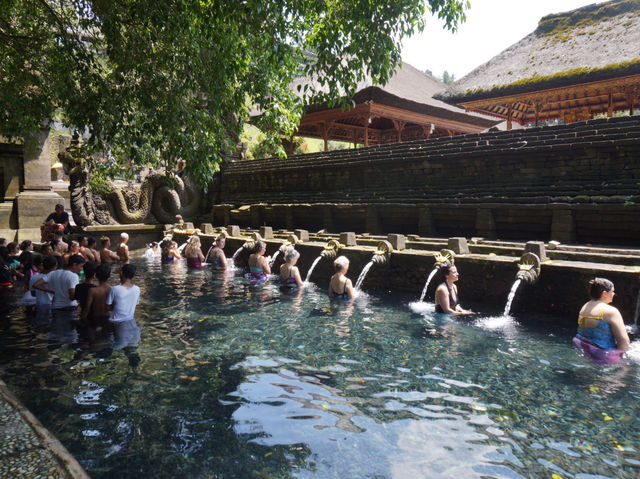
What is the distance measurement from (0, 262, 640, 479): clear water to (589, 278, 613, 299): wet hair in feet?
2.74

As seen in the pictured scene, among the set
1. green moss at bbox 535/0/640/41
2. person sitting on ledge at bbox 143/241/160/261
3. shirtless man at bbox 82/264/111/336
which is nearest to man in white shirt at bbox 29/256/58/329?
shirtless man at bbox 82/264/111/336

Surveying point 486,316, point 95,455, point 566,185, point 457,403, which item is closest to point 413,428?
point 457,403

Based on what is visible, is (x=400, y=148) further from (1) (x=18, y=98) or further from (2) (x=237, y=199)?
(1) (x=18, y=98)

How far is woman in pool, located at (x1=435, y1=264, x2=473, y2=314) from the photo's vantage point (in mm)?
7191

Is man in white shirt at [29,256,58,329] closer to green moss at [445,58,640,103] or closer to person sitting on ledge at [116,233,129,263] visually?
person sitting on ledge at [116,233,129,263]

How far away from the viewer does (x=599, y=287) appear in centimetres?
526

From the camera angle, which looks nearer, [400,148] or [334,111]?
[400,148]

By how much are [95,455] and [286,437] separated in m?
1.49

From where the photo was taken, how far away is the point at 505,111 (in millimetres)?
20219

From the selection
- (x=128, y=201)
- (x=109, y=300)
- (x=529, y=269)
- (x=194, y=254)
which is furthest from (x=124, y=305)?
(x=128, y=201)

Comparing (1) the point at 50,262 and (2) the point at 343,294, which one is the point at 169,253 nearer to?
(1) the point at 50,262

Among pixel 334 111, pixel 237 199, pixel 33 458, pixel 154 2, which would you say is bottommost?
pixel 33 458

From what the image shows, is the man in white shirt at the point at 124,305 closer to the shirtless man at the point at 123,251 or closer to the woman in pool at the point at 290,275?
the woman in pool at the point at 290,275

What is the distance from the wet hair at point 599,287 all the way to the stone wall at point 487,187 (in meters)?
4.04
